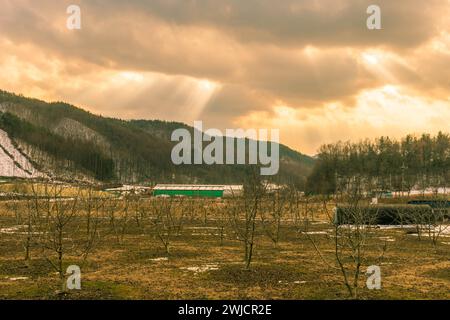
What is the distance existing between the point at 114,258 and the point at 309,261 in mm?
11937

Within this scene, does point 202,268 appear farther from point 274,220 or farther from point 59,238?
point 274,220

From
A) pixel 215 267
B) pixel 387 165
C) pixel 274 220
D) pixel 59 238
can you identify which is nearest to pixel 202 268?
pixel 215 267

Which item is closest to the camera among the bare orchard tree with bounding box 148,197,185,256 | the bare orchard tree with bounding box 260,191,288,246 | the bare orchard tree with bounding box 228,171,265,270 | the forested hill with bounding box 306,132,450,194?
the bare orchard tree with bounding box 228,171,265,270

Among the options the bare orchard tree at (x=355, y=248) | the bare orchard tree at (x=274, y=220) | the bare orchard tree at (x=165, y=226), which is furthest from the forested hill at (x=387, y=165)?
the bare orchard tree at (x=355, y=248)

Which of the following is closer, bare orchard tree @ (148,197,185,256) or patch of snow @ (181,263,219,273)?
patch of snow @ (181,263,219,273)

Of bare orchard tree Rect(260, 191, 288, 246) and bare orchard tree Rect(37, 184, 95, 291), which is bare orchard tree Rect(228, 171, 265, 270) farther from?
bare orchard tree Rect(37, 184, 95, 291)

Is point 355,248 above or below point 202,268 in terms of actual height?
above

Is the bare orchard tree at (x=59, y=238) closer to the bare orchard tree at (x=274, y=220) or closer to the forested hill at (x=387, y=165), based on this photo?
the bare orchard tree at (x=274, y=220)

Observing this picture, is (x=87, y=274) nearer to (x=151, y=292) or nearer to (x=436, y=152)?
(x=151, y=292)

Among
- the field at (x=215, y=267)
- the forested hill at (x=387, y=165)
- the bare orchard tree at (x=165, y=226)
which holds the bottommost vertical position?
the field at (x=215, y=267)

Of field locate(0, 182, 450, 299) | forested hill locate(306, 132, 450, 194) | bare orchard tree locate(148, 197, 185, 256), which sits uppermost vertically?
forested hill locate(306, 132, 450, 194)

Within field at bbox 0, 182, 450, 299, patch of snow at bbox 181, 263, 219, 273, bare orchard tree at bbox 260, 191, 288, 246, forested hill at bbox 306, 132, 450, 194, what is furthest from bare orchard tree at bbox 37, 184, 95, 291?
forested hill at bbox 306, 132, 450, 194

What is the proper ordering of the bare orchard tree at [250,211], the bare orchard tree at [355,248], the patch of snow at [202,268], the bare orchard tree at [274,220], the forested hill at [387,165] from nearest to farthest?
the bare orchard tree at [355,248]
the patch of snow at [202,268]
the bare orchard tree at [250,211]
the bare orchard tree at [274,220]
the forested hill at [387,165]

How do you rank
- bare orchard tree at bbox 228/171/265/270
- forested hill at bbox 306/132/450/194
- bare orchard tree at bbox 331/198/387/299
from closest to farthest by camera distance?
bare orchard tree at bbox 331/198/387/299, bare orchard tree at bbox 228/171/265/270, forested hill at bbox 306/132/450/194
